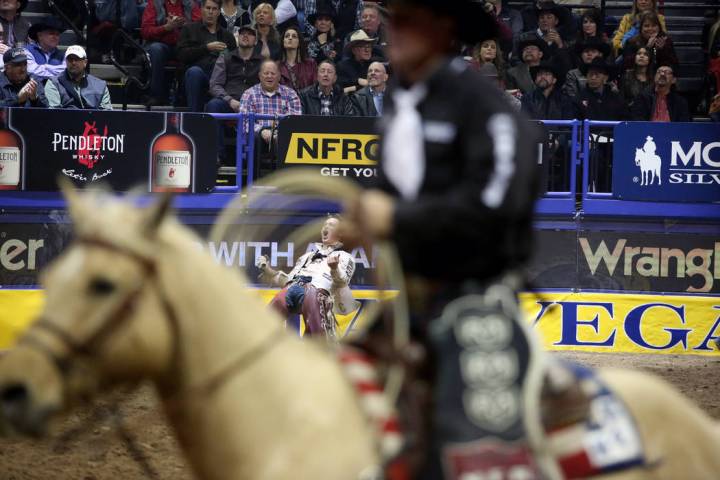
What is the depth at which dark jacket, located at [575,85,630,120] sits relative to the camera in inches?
595

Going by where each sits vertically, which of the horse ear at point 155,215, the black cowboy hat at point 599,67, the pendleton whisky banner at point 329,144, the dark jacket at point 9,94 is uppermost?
the black cowboy hat at point 599,67

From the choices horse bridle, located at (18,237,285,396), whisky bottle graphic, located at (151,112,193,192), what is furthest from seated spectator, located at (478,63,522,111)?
horse bridle, located at (18,237,285,396)

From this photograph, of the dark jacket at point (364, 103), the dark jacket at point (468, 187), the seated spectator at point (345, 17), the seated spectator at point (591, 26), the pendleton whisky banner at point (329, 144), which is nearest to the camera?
the dark jacket at point (468, 187)

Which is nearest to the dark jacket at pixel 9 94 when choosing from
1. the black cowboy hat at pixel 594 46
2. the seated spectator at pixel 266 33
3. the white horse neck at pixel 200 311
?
the seated spectator at pixel 266 33

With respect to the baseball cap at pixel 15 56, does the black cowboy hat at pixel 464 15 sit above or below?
below

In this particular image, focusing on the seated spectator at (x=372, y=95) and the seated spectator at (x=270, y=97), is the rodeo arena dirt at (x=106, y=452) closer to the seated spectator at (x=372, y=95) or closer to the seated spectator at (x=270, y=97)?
the seated spectator at (x=270, y=97)

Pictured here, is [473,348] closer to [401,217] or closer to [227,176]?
[401,217]

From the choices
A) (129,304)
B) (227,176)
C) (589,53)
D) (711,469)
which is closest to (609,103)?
(589,53)

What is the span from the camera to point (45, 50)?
14875mm

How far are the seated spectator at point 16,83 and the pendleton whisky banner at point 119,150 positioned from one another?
1.42 feet

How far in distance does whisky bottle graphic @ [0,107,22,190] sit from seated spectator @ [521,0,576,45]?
794cm

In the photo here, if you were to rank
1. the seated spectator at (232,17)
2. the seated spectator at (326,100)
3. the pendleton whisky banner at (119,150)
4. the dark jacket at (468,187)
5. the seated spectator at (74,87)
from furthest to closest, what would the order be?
the seated spectator at (232,17) → the seated spectator at (326,100) → the seated spectator at (74,87) → the pendleton whisky banner at (119,150) → the dark jacket at (468,187)

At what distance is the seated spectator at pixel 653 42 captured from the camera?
16359 mm

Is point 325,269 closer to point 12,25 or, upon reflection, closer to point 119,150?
point 119,150
